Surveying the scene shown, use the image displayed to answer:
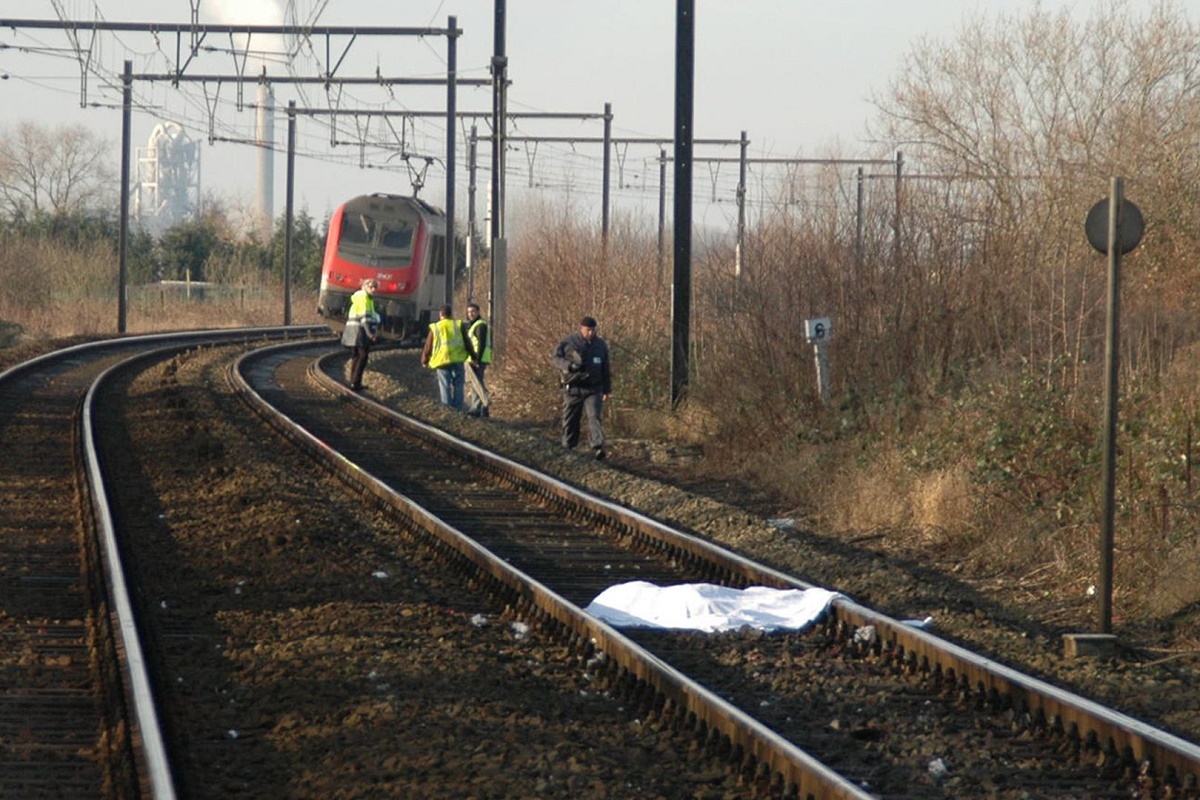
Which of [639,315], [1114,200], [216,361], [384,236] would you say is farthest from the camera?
[384,236]

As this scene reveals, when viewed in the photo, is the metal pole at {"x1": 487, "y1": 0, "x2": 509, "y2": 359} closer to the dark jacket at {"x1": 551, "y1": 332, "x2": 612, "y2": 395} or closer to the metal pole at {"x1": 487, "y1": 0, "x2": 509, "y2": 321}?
the metal pole at {"x1": 487, "y1": 0, "x2": 509, "y2": 321}

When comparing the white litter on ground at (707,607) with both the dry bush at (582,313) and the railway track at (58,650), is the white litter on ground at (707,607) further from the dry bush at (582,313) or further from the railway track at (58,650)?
the dry bush at (582,313)

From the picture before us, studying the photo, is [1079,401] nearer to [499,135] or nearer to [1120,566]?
[1120,566]

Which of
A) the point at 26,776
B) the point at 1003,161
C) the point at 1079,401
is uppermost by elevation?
the point at 1003,161

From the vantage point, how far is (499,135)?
29.7 m

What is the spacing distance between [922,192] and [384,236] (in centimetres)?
2347

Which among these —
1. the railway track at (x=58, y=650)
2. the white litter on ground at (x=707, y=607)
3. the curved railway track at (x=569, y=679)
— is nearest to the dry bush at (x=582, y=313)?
the railway track at (x=58, y=650)

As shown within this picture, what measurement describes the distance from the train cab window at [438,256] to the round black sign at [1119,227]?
32.1 metres

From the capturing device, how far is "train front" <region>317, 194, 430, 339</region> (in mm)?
39125

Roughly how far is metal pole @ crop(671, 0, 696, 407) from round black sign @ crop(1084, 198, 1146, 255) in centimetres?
1139

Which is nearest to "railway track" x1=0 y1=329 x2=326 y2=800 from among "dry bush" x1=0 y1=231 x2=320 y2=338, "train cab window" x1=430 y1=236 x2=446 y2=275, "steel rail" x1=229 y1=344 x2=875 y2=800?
"steel rail" x1=229 y1=344 x2=875 y2=800

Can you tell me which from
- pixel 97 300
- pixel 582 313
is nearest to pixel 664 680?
pixel 582 313

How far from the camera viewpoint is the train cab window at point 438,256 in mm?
40844

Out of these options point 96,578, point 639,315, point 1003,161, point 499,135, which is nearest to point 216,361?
point 499,135
